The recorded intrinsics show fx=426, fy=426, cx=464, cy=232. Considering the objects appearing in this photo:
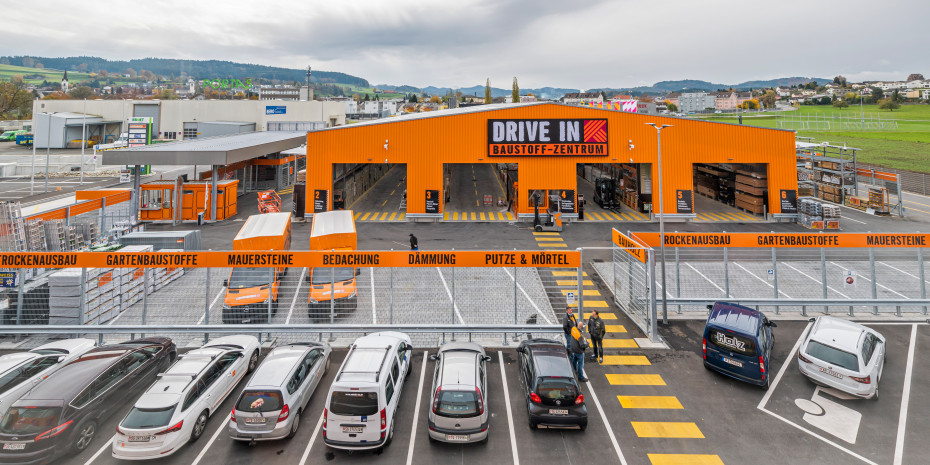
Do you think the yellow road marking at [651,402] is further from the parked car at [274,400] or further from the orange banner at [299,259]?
the parked car at [274,400]

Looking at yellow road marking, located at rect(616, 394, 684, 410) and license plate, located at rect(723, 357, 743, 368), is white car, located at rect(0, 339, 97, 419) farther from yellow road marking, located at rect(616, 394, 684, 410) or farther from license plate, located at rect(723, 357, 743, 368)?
license plate, located at rect(723, 357, 743, 368)

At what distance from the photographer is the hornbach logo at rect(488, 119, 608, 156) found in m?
33.8

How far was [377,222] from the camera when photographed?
1291 inches

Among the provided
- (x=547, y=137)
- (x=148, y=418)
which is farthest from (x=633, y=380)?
(x=547, y=137)

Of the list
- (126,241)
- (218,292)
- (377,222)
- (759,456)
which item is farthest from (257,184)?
(759,456)

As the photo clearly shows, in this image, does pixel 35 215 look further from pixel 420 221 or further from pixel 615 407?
pixel 615 407

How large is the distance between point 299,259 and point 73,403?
6.25 m

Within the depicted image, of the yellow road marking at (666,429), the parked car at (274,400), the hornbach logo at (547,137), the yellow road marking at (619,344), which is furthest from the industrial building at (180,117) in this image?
the yellow road marking at (666,429)

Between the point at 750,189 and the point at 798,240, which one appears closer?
the point at 798,240

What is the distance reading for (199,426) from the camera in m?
9.55

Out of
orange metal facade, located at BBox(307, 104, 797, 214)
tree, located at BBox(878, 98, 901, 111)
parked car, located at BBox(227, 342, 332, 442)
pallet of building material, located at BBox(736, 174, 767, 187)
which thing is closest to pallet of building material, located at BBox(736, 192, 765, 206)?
orange metal facade, located at BBox(307, 104, 797, 214)

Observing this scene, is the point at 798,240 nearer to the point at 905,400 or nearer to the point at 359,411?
the point at 905,400

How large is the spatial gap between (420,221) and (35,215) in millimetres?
21382

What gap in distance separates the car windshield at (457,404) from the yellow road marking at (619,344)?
6.44m
